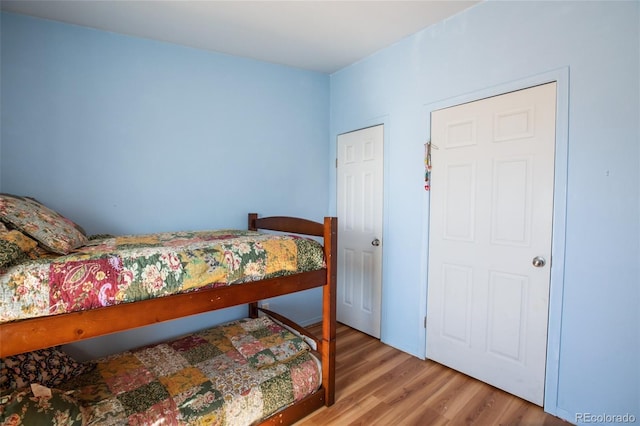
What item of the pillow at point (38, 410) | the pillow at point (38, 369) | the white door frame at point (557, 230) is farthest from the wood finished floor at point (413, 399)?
the pillow at point (38, 369)

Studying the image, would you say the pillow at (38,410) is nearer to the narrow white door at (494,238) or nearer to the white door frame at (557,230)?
the narrow white door at (494,238)

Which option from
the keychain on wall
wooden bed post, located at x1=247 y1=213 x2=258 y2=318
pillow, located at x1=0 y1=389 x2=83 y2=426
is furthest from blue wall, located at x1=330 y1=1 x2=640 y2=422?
pillow, located at x1=0 y1=389 x2=83 y2=426

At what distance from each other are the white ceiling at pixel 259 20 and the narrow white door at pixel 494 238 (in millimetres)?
735

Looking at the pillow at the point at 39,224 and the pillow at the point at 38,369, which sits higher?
the pillow at the point at 39,224

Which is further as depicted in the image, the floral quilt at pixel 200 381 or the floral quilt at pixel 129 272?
the floral quilt at pixel 200 381

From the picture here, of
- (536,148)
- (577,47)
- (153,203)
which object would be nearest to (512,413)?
(536,148)

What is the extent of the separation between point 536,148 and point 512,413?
5.14ft

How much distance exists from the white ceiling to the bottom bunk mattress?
2.16 meters

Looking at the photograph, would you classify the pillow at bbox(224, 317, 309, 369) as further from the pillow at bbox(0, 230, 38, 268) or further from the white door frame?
the white door frame

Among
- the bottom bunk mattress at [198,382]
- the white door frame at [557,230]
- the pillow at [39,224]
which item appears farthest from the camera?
the white door frame at [557,230]

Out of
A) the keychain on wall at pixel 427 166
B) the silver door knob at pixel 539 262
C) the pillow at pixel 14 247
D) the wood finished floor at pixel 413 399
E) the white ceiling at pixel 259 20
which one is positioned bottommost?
the wood finished floor at pixel 413 399

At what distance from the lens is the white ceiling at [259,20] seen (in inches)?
72.8

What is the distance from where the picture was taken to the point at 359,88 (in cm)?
279

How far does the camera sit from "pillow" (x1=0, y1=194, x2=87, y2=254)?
3.92ft
